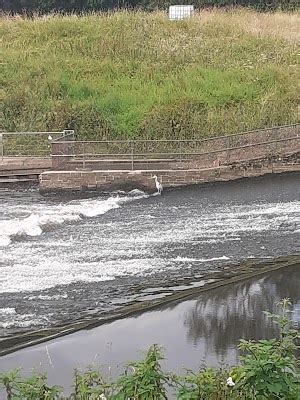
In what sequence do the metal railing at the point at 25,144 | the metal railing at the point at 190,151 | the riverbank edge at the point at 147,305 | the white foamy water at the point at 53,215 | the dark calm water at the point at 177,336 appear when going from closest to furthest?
the dark calm water at the point at 177,336
the riverbank edge at the point at 147,305
the white foamy water at the point at 53,215
the metal railing at the point at 190,151
the metal railing at the point at 25,144

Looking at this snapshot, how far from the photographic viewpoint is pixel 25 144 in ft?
100

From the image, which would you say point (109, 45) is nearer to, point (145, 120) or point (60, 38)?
point (60, 38)

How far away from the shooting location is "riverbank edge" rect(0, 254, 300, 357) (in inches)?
488

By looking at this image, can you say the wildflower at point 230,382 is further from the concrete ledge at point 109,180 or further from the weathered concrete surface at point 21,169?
the weathered concrete surface at point 21,169

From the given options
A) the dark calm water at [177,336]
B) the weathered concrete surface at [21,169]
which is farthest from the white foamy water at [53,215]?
the dark calm water at [177,336]

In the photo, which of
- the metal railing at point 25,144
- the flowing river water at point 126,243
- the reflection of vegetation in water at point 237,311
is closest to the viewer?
the reflection of vegetation in water at point 237,311

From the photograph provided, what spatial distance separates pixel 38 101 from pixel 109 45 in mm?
6268

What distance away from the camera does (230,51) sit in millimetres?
36781

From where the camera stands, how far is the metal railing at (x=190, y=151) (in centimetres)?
2720

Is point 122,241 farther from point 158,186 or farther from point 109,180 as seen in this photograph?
point 109,180

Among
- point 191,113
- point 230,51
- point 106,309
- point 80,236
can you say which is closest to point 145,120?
point 191,113

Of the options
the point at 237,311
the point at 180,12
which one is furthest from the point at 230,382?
the point at 180,12

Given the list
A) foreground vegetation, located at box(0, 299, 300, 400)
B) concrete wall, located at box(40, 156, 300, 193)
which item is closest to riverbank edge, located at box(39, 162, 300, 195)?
concrete wall, located at box(40, 156, 300, 193)

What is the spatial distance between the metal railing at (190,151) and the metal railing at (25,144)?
240cm
